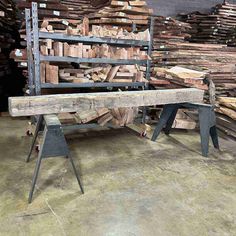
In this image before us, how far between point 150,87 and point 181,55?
1073mm

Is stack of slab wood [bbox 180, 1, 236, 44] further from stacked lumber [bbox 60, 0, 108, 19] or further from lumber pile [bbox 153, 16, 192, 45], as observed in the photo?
stacked lumber [bbox 60, 0, 108, 19]

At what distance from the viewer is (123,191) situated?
2.59m

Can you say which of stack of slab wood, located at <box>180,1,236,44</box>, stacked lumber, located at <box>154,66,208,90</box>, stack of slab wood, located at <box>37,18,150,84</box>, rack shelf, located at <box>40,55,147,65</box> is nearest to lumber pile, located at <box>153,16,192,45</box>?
stack of slab wood, located at <box>180,1,236,44</box>

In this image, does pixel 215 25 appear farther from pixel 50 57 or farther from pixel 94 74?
pixel 50 57

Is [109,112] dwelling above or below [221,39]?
below

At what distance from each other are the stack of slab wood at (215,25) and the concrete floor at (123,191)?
18.2 feet

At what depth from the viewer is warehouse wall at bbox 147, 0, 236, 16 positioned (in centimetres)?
895

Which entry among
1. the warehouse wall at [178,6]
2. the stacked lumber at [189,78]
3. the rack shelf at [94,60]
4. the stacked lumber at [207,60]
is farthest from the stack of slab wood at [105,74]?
the warehouse wall at [178,6]

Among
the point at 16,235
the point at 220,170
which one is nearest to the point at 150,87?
the point at 220,170

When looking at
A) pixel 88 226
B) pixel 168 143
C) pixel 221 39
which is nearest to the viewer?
pixel 88 226

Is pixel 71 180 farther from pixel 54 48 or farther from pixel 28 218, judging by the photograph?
pixel 54 48

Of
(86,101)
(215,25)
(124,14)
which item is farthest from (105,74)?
(215,25)

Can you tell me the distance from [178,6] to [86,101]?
26.3 ft

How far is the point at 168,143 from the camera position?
398 cm
